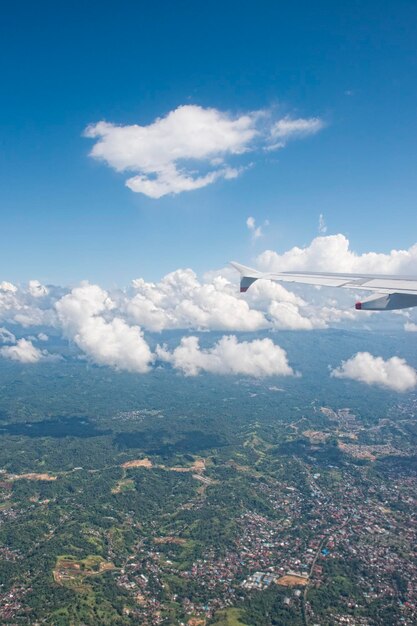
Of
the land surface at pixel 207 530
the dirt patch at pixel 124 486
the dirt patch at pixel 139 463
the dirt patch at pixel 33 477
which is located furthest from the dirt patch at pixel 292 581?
the dirt patch at pixel 33 477

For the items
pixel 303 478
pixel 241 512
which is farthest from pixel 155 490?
pixel 303 478

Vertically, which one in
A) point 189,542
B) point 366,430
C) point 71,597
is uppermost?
point 71,597

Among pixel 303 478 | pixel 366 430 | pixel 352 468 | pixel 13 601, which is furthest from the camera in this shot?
pixel 366 430

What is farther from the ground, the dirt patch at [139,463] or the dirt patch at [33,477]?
the dirt patch at [33,477]

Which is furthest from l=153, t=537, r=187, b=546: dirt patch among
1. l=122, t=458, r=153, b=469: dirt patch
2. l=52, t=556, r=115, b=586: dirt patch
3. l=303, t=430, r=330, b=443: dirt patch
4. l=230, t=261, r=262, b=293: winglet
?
l=303, t=430, r=330, b=443: dirt patch

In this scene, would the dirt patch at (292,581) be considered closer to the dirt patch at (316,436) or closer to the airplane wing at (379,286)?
the airplane wing at (379,286)

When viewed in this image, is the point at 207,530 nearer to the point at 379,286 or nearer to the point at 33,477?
the point at 33,477

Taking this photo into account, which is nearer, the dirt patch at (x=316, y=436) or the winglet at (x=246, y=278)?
the winglet at (x=246, y=278)

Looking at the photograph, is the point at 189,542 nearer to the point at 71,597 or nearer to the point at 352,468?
the point at 71,597
